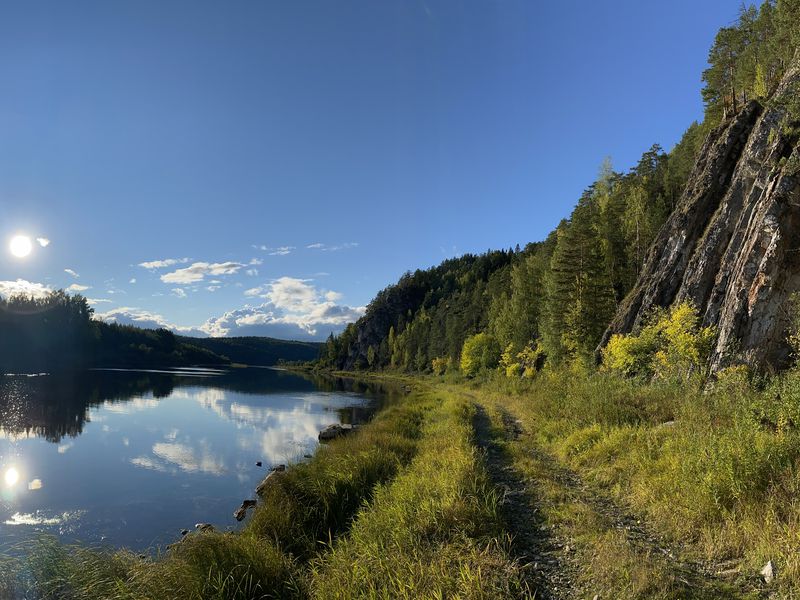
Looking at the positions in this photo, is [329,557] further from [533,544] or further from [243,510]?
[243,510]

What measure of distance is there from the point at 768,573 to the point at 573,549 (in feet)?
9.32

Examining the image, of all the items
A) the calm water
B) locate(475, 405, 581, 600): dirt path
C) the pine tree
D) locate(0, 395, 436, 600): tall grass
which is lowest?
the calm water

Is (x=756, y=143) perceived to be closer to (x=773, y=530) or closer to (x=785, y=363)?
(x=785, y=363)

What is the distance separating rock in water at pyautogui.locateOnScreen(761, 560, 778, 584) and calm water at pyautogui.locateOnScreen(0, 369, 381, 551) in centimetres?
1684

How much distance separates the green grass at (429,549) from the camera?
22.5 feet

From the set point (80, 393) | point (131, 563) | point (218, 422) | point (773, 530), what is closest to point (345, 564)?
point (131, 563)

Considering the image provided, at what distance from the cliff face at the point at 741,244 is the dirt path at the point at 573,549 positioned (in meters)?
14.7

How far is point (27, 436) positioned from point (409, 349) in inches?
4758

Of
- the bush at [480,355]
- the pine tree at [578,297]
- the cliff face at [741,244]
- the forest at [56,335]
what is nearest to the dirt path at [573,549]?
the cliff face at [741,244]

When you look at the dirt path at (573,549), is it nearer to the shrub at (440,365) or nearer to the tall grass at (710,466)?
the tall grass at (710,466)

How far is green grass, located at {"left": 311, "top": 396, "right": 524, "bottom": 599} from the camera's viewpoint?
269 inches

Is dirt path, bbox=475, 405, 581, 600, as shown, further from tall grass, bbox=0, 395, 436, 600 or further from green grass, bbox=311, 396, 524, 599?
tall grass, bbox=0, 395, 436, 600

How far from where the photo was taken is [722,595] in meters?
6.20

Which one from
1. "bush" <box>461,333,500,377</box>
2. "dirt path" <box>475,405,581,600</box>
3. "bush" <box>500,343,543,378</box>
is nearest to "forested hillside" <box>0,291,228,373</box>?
"bush" <box>461,333,500,377</box>
